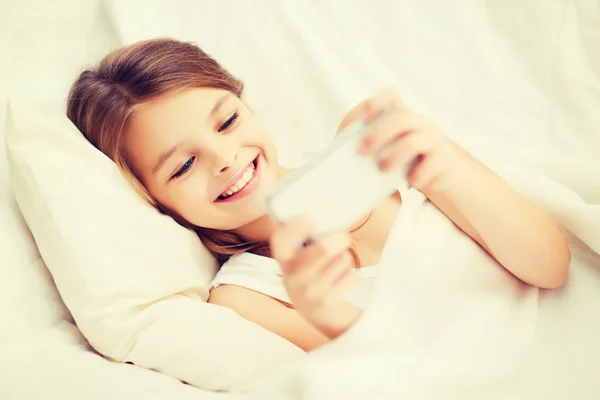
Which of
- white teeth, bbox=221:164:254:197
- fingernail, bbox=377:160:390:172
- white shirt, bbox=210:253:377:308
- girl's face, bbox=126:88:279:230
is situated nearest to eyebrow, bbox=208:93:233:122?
girl's face, bbox=126:88:279:230

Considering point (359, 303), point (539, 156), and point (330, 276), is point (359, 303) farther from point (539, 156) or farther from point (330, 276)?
point (539, 156)

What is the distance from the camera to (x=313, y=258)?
0.49 metres

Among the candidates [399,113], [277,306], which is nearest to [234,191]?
[277,306]

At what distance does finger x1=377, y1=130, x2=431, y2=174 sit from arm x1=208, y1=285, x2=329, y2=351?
30 cm

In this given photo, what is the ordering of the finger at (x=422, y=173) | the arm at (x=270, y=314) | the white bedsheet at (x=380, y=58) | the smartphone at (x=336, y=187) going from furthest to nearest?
the white bedsheet at (x=380, y=58)
the arm at (x=270, y=314)
the finger at (x=422, y=173)
the smartphone at (x=336, y=187)

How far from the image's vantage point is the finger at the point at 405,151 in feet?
1.73

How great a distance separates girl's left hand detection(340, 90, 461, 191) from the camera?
51 centimetres

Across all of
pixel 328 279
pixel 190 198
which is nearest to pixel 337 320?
pixel 328 279

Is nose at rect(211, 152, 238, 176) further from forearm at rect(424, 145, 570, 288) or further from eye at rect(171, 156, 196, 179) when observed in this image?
forearm at rect(424, 145, 570, 288)

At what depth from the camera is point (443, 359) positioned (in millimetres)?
559

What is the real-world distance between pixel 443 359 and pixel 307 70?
0.68m

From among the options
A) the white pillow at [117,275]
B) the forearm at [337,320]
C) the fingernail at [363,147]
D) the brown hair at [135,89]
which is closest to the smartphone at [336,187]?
the fingernail at [363,147]

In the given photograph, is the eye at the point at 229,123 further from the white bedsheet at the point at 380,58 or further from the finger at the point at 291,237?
the finger at the point at 291,237

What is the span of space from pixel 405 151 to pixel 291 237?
6.5 inches
